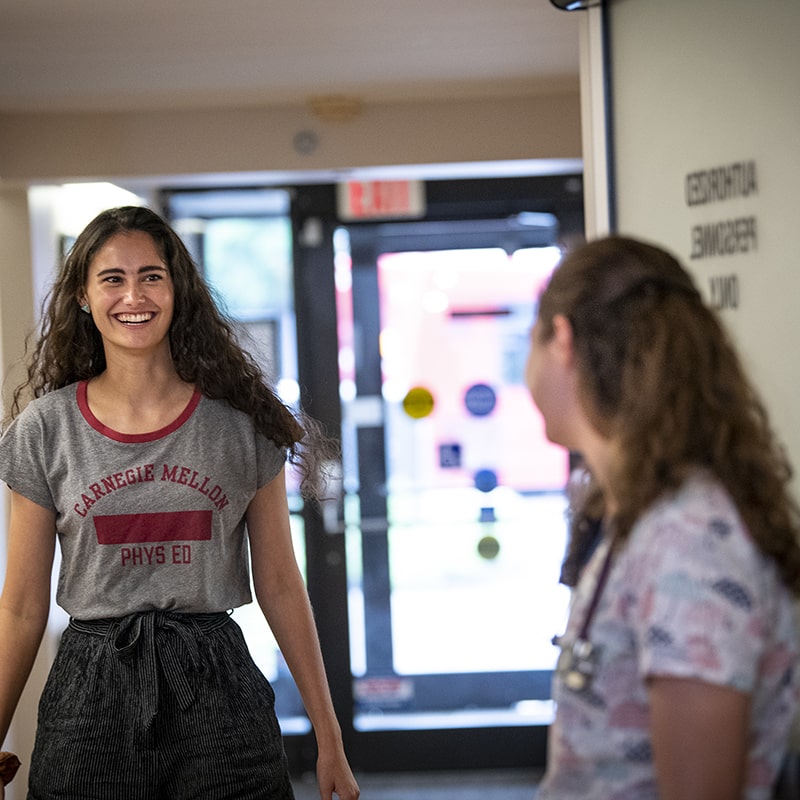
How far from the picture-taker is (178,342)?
2.04 metres

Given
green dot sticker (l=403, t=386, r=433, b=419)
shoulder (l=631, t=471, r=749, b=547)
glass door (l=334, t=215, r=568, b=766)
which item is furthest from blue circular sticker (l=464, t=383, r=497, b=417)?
shoulder (l=631, t=471, r=749, b=547)

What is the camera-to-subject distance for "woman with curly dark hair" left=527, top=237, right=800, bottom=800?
3.33 feet

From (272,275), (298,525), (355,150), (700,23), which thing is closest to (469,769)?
(298,525)

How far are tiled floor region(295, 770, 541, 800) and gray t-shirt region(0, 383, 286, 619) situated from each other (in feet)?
8.86

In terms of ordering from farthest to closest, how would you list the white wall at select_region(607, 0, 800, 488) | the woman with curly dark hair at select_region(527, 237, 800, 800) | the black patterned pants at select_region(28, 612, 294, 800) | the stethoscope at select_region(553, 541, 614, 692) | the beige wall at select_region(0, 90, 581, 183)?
the beige wall at select_region(0, 90, 581, 183) → the black patterned pants at select_region(28, 612, 294, 800) → the white wall at select_region(607, 0, 800, 488) → the stethoscope at select_region(553, 541, 614, 692) → the woman with curly dark hair at select_region(527, 237, 800, 800)

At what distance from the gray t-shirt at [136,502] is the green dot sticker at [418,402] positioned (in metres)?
2.61

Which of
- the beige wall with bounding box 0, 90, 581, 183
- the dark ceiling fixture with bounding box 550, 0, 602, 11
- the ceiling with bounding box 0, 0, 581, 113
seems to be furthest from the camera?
the beige wall with bounding box 0, 90, 581, 183

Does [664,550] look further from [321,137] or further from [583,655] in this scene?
[321,137]

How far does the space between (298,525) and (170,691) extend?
107 inches

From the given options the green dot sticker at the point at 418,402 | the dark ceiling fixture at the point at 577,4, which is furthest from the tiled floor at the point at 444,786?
the dark ceiling fixture at the point at 577,4

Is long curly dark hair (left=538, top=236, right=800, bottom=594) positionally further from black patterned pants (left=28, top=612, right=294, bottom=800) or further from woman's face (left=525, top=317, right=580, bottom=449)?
black patterned pants (left=28, top=612, right=294, bottom=800)

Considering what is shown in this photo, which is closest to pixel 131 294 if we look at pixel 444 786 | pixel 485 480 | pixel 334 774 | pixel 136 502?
pixel 136 502

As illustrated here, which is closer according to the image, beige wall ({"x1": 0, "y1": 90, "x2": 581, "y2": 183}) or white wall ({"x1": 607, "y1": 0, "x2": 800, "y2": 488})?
white wall ({"x1": 607, "y1": 0, "x2": 800, "y2": 488})

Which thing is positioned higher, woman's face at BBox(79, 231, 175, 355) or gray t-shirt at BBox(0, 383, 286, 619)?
woman's face at BBox(79, 231, 175, 355)
